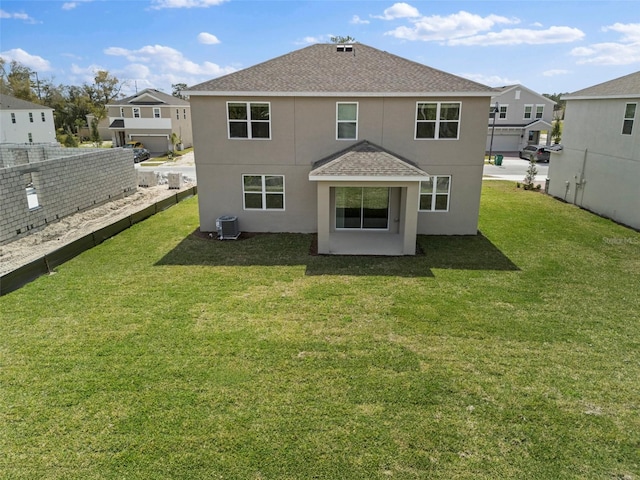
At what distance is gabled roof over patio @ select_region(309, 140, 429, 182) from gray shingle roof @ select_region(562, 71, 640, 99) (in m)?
11.3

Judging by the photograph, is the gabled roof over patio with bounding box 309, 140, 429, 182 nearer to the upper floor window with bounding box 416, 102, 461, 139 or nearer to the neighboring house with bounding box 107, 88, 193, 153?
the upper floor window with bounding box 416, 102, 461, 139

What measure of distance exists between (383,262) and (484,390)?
21.3 feet

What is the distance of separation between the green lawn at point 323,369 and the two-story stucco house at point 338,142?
10.1ft

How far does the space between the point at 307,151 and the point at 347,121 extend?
1.82 meters

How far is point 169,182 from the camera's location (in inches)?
1033

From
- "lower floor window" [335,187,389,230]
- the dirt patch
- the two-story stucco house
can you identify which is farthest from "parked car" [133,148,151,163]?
"lower floor window" [335,187,389,230]

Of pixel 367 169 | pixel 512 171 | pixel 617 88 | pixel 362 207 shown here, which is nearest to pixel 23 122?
pixel 362 207

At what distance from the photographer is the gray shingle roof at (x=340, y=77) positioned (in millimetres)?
15258

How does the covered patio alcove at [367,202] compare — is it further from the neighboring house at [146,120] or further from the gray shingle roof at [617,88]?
the neighboring house at [146,120]

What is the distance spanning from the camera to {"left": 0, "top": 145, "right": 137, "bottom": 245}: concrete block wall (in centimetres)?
1518

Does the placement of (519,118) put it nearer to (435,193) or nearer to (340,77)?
(435,193)

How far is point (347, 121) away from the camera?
1582cm

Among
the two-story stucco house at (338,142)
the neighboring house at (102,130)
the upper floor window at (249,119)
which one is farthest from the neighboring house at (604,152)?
the neighboring house at (102,130)

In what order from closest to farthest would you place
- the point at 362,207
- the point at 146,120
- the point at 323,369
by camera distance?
the point at 323,369 → the point at 362,207 → the point at 146,120
